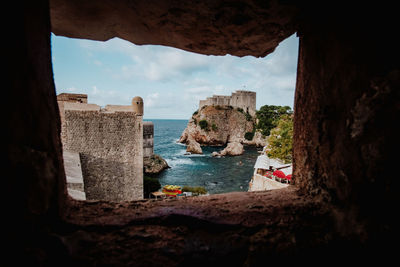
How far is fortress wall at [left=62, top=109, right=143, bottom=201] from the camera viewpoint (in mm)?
8945

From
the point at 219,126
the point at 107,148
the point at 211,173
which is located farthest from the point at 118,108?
the point at 219,126

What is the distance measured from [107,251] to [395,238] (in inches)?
64.8

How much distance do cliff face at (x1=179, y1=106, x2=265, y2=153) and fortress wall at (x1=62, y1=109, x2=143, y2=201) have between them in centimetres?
4580

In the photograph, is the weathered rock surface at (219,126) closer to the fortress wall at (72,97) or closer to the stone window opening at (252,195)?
the fortress wall at (72,97)

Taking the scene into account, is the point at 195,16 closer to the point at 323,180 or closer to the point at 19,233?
the point at 323,180

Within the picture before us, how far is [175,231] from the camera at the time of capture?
1547 millimetres

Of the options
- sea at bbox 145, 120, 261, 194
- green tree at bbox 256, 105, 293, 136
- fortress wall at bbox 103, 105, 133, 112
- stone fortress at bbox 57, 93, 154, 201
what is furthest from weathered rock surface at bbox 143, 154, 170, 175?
green tree at bbox 256, 105, 293, 136

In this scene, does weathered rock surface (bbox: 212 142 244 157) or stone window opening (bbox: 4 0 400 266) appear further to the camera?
weathered rock surface (bbox: 212 142 244 157)

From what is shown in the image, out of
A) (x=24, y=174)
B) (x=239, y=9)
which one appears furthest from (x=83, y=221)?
(x=239, y=9)

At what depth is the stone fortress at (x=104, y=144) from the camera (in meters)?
8.85

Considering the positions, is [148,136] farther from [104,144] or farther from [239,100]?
[239,100]

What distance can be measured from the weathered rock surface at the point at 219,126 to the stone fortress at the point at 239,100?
2.48m

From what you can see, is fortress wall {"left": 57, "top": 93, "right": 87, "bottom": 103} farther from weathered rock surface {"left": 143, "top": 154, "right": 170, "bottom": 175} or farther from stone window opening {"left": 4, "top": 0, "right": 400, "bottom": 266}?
weathered rock surface {"left": 143, "top": 154, "right": 170, "bottom": 175}

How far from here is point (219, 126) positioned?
57719mm
